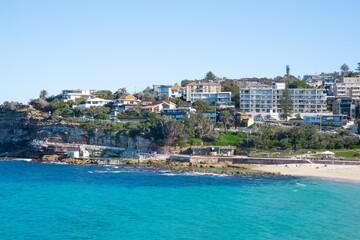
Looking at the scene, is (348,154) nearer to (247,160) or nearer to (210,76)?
(247,160)

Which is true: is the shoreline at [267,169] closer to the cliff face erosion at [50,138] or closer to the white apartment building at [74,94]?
the cliff face erosion at [50,138]

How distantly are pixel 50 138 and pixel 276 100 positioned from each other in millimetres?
46024

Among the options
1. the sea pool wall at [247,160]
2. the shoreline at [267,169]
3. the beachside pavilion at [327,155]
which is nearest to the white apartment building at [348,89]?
the beachside pavilion at [327,155]

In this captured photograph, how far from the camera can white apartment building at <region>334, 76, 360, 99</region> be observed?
105m

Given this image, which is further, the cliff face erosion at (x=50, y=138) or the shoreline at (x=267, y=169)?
the cliff face erosion at (x=50, y=138)

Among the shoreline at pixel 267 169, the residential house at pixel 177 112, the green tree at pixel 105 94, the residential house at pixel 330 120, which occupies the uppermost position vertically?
the green tree at pixel 105 94

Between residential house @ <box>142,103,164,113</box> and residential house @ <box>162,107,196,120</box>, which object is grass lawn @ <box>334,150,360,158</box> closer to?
residential house @ <box>162,107,196,120</box>

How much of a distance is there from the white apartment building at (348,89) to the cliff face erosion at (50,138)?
5039 centimetres

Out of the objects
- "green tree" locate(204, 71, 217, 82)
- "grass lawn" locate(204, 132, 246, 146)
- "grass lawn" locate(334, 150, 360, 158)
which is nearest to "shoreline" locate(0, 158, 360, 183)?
"grass lawn" locate(334, 150, 360, 158)

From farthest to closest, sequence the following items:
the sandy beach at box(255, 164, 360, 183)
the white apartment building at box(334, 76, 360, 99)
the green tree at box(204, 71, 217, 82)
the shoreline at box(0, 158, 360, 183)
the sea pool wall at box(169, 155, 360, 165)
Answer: the green tree at box(204, 71, 217, 82) → the white apartment building at box(334, 76, 360, 99) → the sea pool wall at box(169, 155, 360, 165) → the shoreline at box(0, 158, 360, 183) → the sandy beach at box(255, 164, 360, 183)

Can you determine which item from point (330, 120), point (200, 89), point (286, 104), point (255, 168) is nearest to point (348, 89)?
point (286, 104)

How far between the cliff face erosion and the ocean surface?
62.7 ft

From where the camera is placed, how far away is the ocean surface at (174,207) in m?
34.2

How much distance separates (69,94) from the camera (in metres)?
115
